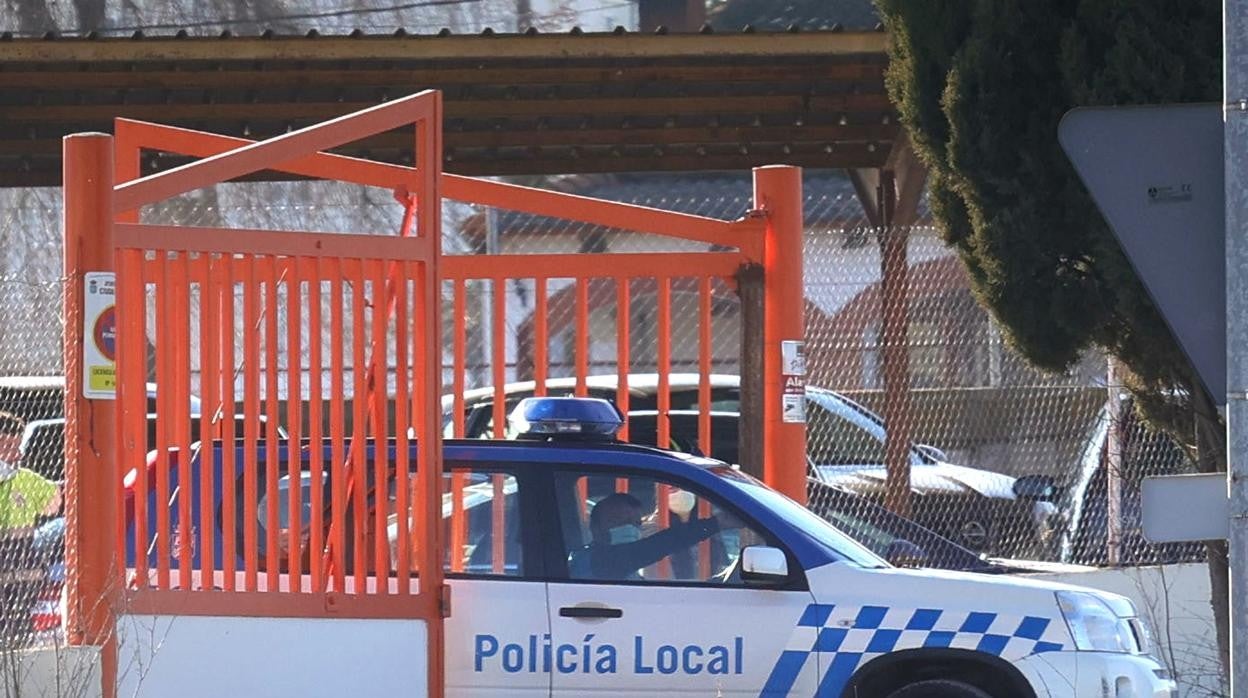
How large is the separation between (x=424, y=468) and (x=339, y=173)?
2112 millimetres

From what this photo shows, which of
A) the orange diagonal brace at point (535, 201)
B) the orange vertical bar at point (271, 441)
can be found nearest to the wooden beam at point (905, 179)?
the orange diagonal brace at point (535, 201)

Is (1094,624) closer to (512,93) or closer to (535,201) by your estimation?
(535,201)

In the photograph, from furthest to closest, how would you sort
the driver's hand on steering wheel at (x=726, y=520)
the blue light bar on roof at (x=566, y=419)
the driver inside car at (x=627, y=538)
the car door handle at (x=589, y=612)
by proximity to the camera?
the blue light bar on roof at (x=566, y=419), the driver's hand on steering wheel at (x=726, y=520), the driver inside car at (x=627, y=538), the car door handle at (x=589, y=612)

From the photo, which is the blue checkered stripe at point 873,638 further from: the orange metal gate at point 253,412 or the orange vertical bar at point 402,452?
the orange vertical bar at point 402,452

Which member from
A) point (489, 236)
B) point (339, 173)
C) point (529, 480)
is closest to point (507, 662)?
point (529, 480)

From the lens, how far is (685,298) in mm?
21812

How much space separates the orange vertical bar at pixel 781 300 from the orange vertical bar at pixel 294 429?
2.72 metres

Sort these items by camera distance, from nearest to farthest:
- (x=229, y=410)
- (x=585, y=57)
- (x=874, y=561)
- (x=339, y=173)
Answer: (x=229, y=410) < (x=874, y=561) < (x=339, y=173) < (x=585, y=57)

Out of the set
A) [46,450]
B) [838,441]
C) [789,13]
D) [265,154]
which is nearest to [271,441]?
[265,154]

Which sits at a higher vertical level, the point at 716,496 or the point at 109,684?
the point at 716,496

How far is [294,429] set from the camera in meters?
6.60

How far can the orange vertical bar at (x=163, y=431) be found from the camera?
6254 mm

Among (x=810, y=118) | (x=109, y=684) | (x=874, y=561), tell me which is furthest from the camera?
(x=810, y=118)

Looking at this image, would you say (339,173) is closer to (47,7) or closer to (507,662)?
(507,662)
